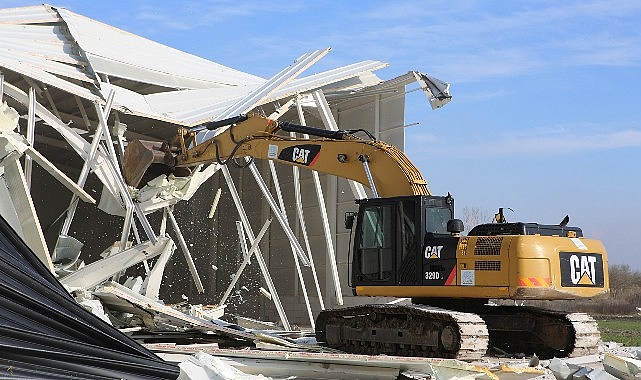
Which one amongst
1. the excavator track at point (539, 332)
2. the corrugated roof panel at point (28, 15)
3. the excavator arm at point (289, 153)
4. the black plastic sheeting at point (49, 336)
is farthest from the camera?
the corrugated roof panel at point (28, 15)

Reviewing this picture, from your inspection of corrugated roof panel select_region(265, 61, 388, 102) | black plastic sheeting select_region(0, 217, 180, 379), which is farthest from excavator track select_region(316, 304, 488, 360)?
corrugated roof panel select_region(265, 61, 388, 102)

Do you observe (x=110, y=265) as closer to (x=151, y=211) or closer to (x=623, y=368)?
(x=151, y=211)

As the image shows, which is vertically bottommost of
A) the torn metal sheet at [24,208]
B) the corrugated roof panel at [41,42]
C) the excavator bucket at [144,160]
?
the torn metal sheet at [24,208]

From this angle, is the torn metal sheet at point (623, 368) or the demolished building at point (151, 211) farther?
the torn metal sheet at point (623, 368)

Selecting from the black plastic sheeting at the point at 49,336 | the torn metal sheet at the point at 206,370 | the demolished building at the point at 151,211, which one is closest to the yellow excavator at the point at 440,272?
the demolished building at the point at 151,211

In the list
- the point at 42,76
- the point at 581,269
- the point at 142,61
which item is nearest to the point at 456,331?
the point at 581,269

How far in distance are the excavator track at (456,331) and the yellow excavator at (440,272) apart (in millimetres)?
16

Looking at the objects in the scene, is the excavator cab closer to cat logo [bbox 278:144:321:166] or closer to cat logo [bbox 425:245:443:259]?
cat logo [bbox 425:245:443:259]

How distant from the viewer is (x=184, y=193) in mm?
19078

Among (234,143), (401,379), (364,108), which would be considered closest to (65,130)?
(234,143)

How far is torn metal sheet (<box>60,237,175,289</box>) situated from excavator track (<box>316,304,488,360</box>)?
406 cm

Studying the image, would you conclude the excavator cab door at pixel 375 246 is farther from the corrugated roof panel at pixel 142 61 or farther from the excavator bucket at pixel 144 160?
the corrugated roof panel at pixel 142 61

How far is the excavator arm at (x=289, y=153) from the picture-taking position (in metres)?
13.8

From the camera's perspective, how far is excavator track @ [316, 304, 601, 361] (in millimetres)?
12484
